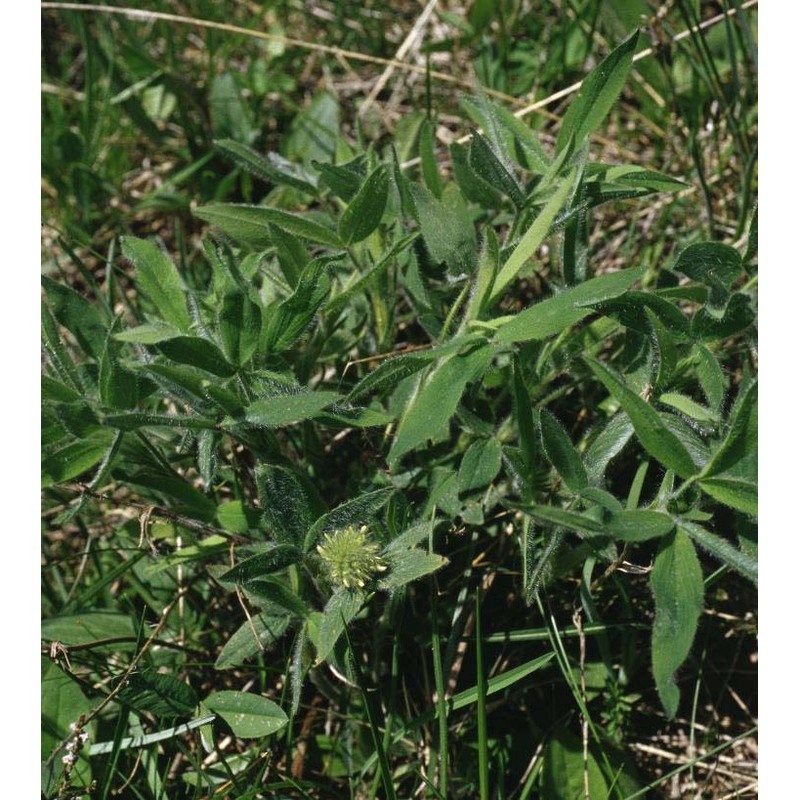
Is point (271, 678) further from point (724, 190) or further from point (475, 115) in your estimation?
point (724, 190)

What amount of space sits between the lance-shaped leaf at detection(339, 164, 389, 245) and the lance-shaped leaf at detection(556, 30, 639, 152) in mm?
443

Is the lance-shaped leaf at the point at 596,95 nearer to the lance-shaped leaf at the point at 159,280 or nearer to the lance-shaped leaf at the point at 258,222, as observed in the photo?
the lance-shaped leaf at the point at 258,222

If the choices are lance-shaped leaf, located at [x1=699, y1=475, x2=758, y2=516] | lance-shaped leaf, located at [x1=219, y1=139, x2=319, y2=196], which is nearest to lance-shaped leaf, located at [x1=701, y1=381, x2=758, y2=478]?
lance-shaped leaf, located at [x1=699, y1=475, x2=758, y2=516]

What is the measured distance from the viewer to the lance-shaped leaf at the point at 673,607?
5.28 ft

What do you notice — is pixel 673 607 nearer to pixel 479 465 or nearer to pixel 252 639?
pixel 479 465

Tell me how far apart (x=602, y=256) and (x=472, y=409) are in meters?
1.22

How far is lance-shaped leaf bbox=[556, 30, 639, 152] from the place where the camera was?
6.95ft

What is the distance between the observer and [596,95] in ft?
7.06

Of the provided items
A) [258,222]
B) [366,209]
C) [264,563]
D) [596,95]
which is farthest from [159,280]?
[596,95]

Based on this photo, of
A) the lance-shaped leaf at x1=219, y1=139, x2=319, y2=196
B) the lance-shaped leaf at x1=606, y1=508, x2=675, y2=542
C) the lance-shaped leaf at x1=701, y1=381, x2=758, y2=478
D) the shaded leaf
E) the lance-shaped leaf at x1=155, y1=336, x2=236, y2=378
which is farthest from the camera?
the lance-shaped leaf at x1=219, y1=139, x2=319, y2=196

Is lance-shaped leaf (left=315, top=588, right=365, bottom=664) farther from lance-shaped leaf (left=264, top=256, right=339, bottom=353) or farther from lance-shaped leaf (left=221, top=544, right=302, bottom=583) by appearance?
lance-shaped leaf (left=264, top=256, right=339, bottom=353)

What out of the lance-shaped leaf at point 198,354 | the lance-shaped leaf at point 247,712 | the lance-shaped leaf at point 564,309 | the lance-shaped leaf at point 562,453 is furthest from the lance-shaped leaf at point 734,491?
the lance-shaped leaf at point 247,712

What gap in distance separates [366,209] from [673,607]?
110 centimetres

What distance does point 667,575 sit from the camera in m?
1.72
